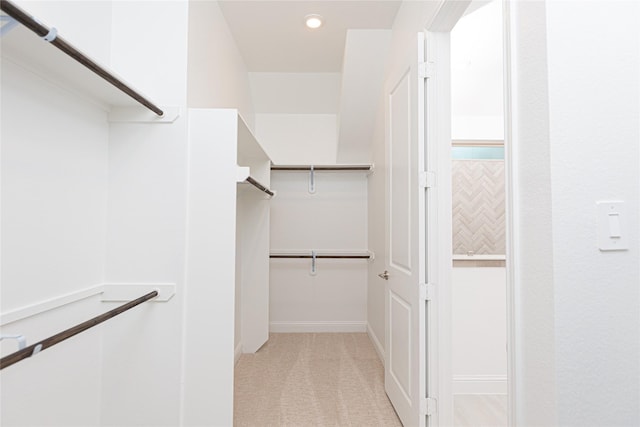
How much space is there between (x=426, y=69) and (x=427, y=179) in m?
0.56

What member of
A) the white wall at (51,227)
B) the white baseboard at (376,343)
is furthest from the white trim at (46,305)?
the white baseboard at (376,343)

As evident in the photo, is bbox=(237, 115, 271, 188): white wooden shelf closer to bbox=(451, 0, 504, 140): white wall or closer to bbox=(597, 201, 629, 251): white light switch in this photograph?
bbox=(451, 0, 504, 140): white wall

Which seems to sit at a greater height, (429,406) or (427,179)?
(427,179)

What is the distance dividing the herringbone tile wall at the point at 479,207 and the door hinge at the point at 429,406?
1.04m

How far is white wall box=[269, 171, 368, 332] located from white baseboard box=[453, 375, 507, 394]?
141cm

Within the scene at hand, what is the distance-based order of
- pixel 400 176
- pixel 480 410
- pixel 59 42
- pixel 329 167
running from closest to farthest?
pixel 59 42 → pixel 400 176 → pixel 480 410 → pixel 329 167

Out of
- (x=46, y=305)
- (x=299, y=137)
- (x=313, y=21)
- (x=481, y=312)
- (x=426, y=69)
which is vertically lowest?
(x=481, y=312)

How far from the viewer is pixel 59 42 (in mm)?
943

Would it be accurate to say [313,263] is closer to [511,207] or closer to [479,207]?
[479,207]

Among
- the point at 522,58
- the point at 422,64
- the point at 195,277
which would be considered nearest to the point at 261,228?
the point at 195,277

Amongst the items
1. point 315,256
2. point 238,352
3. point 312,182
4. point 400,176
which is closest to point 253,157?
point 312,182

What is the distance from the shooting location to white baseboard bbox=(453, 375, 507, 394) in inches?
88.7

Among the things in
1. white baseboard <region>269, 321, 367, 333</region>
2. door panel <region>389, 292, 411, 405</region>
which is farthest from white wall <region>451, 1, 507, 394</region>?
white baseboard <region>269, 321, 367, 333</region>

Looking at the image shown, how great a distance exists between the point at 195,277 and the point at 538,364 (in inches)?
54.4
